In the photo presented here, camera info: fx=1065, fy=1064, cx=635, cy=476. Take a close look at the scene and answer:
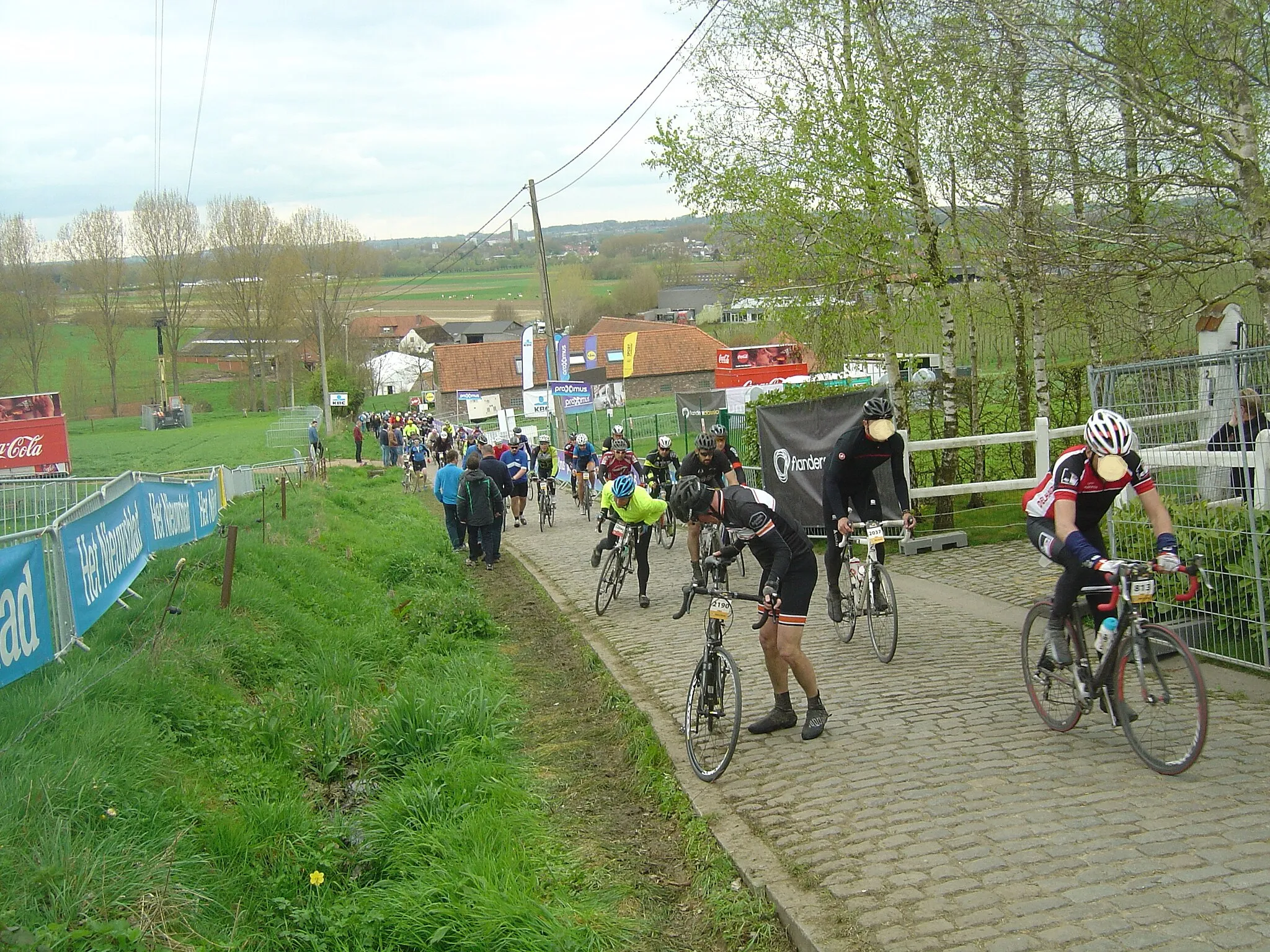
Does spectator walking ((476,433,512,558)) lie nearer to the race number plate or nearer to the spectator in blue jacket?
the spectator in blue jacket

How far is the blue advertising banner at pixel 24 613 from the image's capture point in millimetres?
5945

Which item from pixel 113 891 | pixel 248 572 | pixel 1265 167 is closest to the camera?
pixel 113 891

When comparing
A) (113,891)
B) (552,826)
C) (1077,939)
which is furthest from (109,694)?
(1077,939)

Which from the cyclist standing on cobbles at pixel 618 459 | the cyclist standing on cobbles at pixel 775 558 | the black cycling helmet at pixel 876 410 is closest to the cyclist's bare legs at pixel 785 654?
the cyclist standing on cobbles at pixel 775 558

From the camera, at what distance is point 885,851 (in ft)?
16.9

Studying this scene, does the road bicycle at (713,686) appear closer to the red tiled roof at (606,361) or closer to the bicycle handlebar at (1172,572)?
the bicycle handlebar at (1172,572)

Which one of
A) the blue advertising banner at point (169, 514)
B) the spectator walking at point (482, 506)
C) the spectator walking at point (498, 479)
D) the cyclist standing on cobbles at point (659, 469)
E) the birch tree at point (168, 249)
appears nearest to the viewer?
the blue advertising banner at point (169, 514)

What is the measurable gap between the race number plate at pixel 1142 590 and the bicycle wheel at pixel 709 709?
228 centimetres

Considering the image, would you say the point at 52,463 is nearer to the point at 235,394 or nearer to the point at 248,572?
the point at 248,572

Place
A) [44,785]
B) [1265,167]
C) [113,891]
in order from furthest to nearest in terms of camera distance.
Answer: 1. [1265,167]
2. [44,785]
3. [113,891]

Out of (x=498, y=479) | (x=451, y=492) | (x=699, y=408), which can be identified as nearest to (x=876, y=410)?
(x=498, y=479)

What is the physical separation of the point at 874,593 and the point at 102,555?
617 cm

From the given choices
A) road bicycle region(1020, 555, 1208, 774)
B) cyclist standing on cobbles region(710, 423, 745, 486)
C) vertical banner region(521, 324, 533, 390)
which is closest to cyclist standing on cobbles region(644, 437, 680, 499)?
cyclist standing on cobbles region(710, 423, 745, 486)

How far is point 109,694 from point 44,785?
1658 mm
